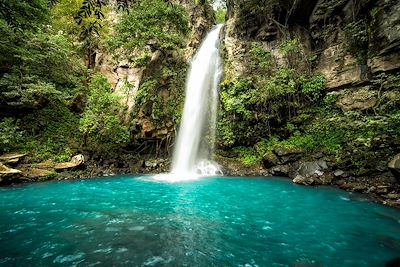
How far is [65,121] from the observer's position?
55.0ft

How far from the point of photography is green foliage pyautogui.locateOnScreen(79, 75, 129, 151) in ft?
49.4

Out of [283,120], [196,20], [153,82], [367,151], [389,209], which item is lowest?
[389,209]

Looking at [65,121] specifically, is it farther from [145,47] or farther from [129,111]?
[145,47]

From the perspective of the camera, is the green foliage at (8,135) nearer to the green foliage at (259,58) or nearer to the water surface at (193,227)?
the water surface at (193,227)

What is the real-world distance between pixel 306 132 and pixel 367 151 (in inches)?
140

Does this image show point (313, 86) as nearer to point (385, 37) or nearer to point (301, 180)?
point (385, 37)

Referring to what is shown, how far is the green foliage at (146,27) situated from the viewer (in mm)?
16500

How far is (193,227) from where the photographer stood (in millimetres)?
6730

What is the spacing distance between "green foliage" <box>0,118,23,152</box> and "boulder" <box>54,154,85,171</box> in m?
2.34

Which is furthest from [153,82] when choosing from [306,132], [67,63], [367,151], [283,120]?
[367,151]

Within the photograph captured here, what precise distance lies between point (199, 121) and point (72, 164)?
7723 mm

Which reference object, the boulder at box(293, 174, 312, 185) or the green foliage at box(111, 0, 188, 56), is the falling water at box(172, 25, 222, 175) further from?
the boulder at box(293, 174, 312, 185)

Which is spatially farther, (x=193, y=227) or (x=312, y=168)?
(x=312, y=168)

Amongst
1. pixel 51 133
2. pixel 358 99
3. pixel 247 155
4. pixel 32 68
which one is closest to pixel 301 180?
pixel 247 155
